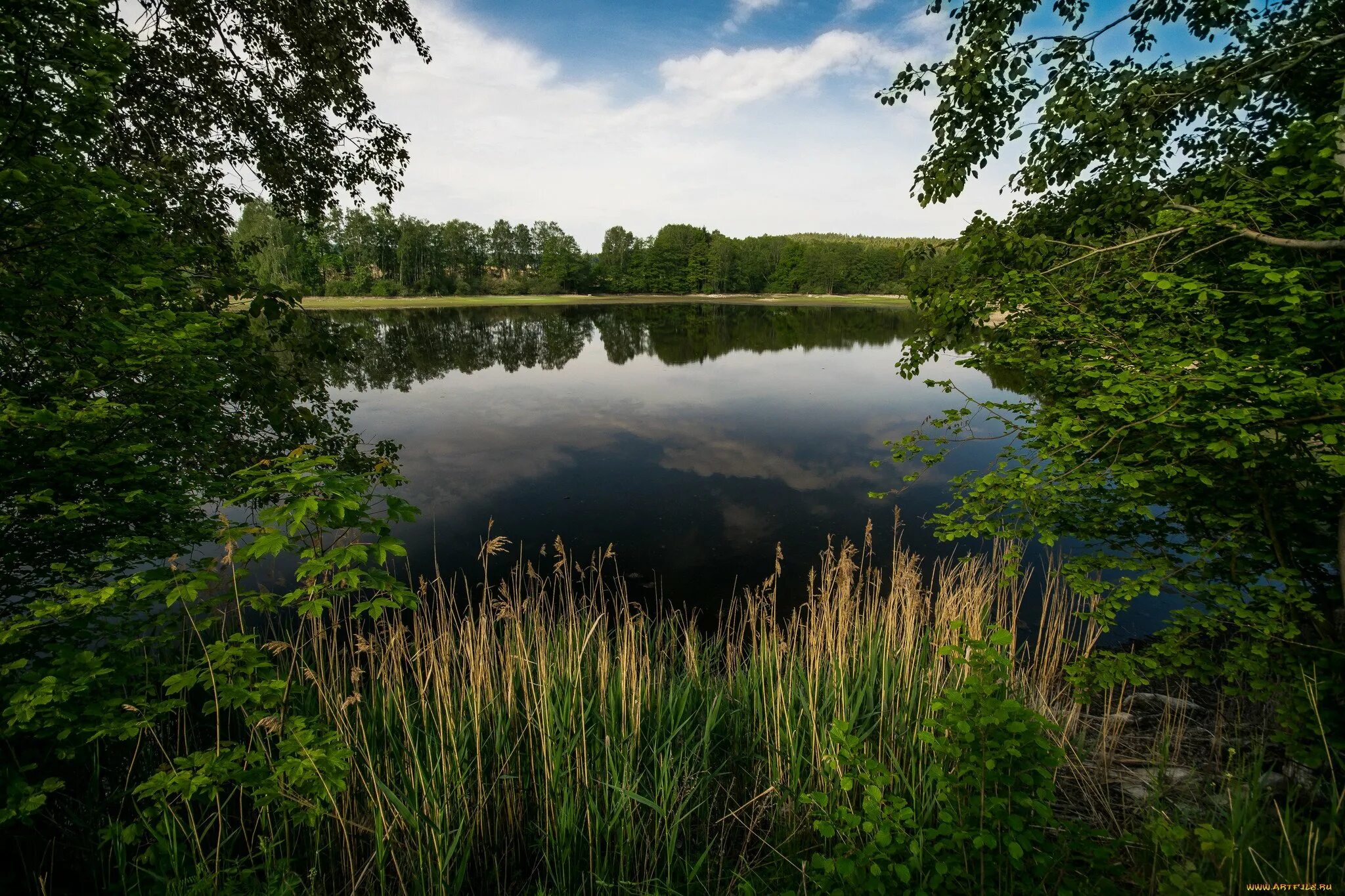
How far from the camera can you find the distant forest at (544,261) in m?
73.4

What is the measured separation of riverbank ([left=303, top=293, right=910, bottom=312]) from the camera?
63.1m

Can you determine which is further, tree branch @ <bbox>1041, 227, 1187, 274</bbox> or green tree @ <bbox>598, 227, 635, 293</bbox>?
green tree @ <bbox>598, 227, 635, 293</bbox>

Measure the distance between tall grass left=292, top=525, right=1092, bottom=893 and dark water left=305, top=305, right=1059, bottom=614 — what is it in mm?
2449

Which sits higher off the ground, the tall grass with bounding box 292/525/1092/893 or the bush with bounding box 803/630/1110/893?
the bush with bounding box 803/630/1110/893

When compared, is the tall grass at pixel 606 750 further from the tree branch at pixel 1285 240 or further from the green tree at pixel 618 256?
the green tree at pixel 618 256

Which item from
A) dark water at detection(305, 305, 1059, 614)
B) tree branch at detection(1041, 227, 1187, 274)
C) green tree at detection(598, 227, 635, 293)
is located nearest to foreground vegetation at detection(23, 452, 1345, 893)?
dark water at detection(305, 305, 1059, 614)

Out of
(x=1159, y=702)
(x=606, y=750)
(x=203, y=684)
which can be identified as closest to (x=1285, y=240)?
(x=1159, y=702)

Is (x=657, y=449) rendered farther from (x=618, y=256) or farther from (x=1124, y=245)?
(x=618, y=256)

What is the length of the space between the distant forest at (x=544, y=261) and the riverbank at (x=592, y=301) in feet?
10.4

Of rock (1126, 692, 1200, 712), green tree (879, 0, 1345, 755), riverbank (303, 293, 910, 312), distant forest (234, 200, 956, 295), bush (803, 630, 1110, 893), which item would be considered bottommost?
rock (1126, 692, 1200, 712)

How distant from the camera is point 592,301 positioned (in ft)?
297

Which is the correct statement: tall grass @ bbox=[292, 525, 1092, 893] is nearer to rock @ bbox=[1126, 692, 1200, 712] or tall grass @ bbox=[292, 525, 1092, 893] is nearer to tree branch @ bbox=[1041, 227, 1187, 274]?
rock @ bbox=[1126, 692, 1200, 712]

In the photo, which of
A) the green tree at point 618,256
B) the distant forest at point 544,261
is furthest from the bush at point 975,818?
the green tree at point 618,256

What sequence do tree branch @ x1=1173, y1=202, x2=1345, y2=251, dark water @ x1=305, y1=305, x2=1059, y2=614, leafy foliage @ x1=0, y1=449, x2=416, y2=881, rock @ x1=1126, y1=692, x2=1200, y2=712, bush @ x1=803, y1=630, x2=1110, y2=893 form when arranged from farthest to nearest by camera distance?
dark water @ x1=305, y1=305, x2=1059, y2=614, rock @ x1=1126, y1=692, x2=1200, y2=712, tree branch @ x1=1173, y1=202, x2=1345, y2=251, leafy foliage @ x1=0, y1=449, x2=416, y2=881, bush @ x1=803, y1=630, x2=1110, y2=893
